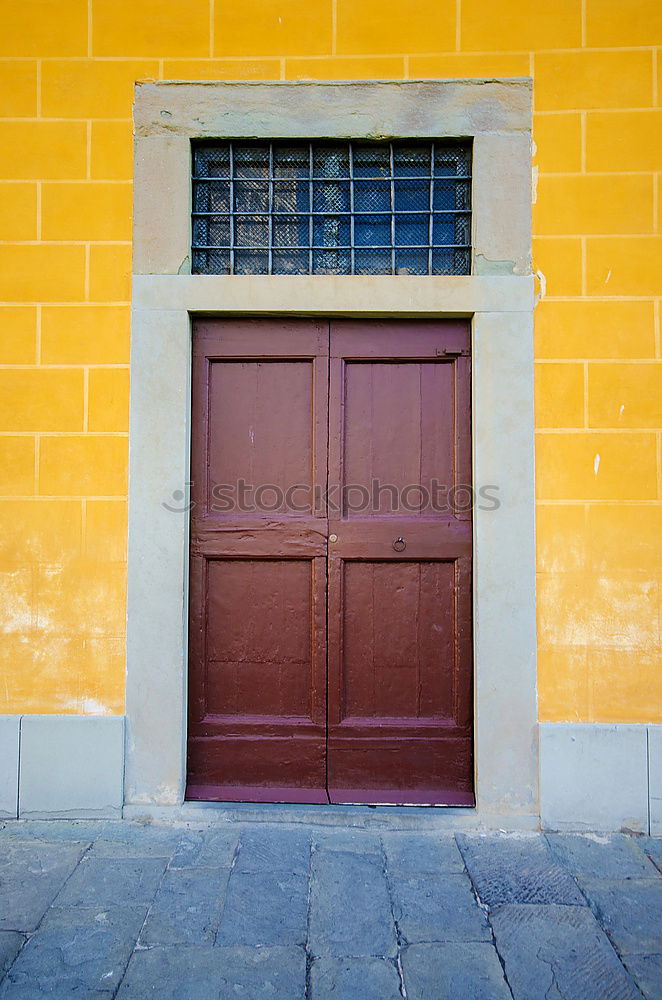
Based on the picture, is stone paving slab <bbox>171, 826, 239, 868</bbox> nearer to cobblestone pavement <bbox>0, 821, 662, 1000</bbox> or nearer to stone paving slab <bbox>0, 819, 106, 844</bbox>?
cobblestone pavement <bbox>0, 821, 662, 1000</bbox>

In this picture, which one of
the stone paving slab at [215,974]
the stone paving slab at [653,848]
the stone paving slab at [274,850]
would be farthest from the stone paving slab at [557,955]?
the stone paving slab at [274,850]

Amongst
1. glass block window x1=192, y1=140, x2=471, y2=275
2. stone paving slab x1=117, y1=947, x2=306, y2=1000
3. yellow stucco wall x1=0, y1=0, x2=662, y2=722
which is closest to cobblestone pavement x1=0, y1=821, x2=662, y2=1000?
stone paving slab x1=117, y1=947, x2=306, y2=1000

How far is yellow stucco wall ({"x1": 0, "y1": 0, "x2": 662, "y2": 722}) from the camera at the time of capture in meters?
3.06

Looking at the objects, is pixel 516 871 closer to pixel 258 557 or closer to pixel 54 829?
pixel 258 557

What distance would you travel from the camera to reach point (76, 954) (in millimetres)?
2115

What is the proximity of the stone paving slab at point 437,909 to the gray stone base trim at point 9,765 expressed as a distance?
1.72 meters

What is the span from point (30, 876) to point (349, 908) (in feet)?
4.04

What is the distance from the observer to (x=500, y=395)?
3.07 metres

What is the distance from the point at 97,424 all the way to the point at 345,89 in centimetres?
191

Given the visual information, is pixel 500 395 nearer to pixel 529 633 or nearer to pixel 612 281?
pixel 612 281

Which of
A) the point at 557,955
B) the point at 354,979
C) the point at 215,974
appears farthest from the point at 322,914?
the point at 557,955

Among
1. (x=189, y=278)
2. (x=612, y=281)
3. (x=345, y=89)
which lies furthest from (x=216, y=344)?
(x=612, y=281)

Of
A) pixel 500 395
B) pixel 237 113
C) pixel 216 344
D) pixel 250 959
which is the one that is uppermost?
pixel 237 113

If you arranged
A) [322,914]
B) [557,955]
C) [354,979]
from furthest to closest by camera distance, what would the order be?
[322,914]
[557,955]
[354,979]
